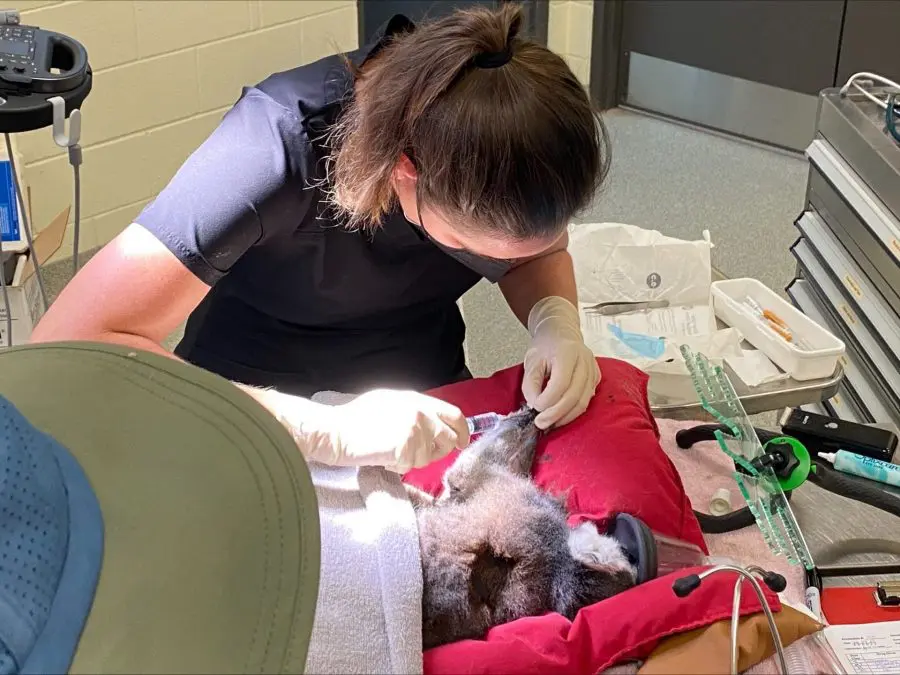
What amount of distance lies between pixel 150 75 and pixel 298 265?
61.8 inches

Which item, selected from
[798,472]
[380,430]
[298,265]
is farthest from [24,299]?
[798,472]

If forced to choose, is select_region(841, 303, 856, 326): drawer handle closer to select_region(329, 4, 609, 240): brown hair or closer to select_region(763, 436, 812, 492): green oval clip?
select_region(763, 436, 812, 492): green oval clip

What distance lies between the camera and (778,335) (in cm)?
150

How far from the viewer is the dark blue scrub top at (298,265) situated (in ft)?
3.84

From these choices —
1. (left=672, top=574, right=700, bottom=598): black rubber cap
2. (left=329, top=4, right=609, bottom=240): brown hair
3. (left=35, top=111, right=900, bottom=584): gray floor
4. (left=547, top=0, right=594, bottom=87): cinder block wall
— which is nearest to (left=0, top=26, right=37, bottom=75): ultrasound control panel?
(left=329, top=4, right=609, bottom=240): brown hair

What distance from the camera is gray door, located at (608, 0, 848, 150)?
3.01 meters

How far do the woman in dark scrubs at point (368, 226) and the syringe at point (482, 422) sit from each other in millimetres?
52

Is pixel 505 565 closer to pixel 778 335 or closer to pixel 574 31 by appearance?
pixel 778 335

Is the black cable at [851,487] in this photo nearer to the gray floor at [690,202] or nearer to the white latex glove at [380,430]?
the white latex glove at [380,430]

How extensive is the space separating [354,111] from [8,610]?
80 centimetres

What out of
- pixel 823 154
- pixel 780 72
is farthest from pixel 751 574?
pixel 780 72

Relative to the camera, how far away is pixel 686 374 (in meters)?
1.45

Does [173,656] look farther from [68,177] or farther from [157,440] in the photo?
[68,177]

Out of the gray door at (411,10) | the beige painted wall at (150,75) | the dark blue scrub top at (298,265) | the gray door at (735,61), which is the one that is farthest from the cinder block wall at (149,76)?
the dark blue scrub top at (298,265)
